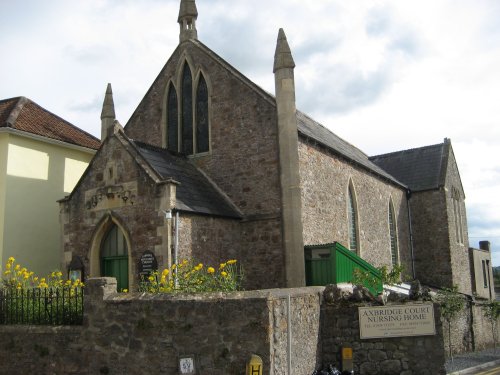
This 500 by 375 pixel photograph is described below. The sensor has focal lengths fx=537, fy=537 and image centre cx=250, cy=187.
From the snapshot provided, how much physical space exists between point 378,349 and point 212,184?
10.1 metres

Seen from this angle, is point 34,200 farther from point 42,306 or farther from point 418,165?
point 418,165

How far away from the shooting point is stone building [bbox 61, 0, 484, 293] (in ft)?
55.3

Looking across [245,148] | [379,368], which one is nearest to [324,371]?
[379,368]

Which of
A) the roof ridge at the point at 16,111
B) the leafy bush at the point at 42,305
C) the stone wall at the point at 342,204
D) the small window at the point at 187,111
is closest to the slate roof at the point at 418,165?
the stone wall at the point at 342,204

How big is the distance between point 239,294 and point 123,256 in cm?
784

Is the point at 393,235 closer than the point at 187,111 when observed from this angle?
No

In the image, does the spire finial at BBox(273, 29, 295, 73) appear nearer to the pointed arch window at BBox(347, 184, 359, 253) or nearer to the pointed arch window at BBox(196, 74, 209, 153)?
the pointed arch window at BBox(196, 74, 209, 153)

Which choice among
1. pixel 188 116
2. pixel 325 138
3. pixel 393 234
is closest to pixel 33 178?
pixel 188 116

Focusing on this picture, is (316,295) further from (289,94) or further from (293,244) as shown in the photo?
(289,94)

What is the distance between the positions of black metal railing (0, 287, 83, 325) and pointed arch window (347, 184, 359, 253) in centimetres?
1382

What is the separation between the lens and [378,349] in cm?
1206

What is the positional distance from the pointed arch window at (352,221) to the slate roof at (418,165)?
10069 millimetres

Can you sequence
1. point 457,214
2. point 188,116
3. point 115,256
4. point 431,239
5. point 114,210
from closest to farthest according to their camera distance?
point 114,210
point 115,256
point 188,116
point 431,239
point 457,214

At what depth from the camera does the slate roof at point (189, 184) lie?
17344 mm
